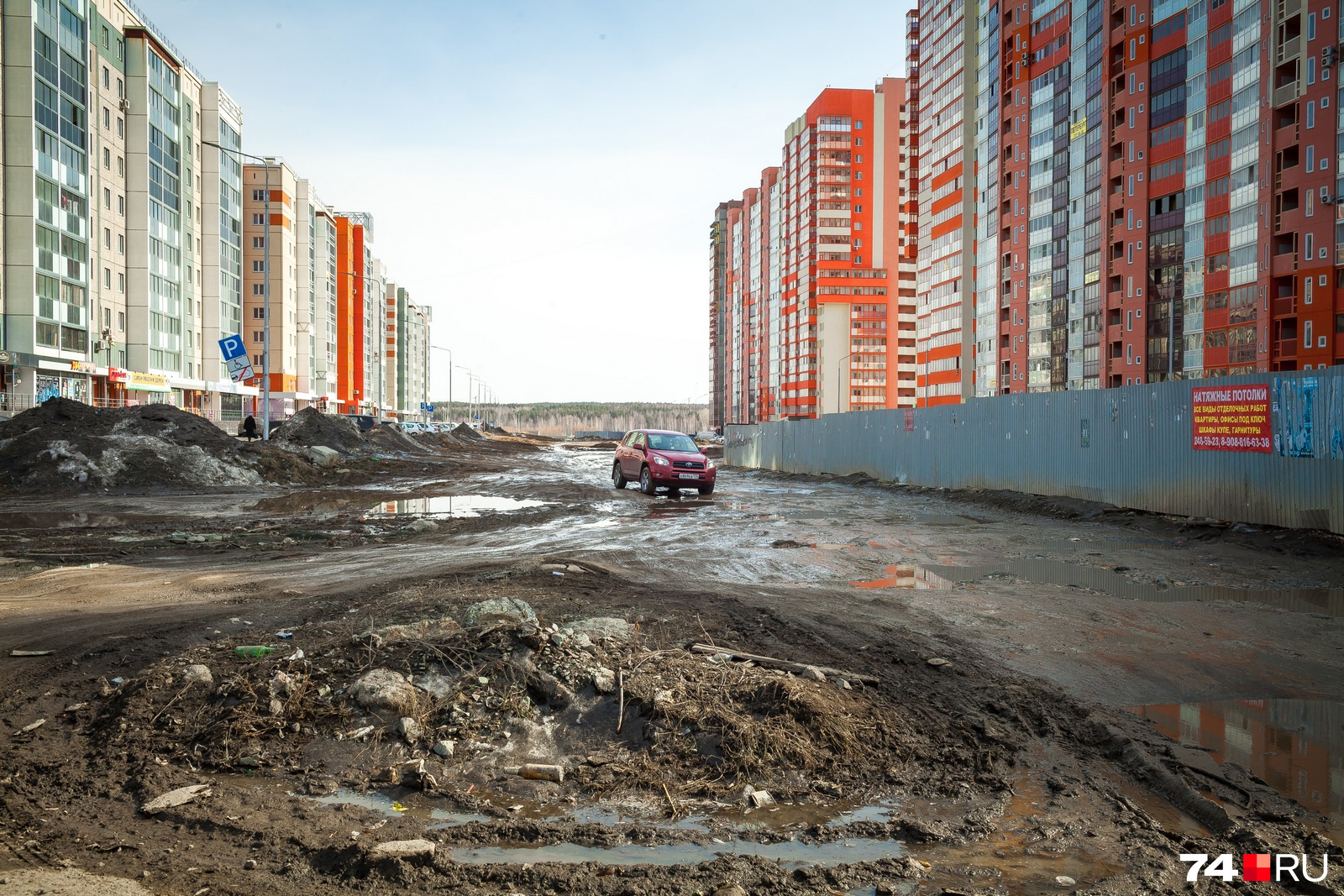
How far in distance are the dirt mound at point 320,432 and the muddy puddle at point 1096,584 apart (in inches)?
1415

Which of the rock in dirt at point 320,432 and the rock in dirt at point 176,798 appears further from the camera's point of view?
the rock in dirt at point 320,432

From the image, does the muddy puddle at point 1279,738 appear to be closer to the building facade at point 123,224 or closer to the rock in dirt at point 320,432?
the building facade at point 123,224

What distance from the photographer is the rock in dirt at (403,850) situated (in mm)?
3689

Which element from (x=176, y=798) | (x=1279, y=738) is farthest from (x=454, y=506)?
(x=1279, y=738)

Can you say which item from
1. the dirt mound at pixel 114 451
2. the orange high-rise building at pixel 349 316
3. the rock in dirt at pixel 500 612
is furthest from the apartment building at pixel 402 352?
the rock in dirt at pixel 500 612

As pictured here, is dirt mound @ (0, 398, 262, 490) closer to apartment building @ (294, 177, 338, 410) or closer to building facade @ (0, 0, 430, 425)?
building facade @ (0, 0, 430, 425)

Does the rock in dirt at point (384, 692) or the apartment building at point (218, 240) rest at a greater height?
the apartment building at point (218, 240)

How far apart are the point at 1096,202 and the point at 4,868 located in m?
75.9

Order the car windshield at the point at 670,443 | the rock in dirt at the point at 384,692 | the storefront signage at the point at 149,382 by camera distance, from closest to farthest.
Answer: the rock in dirt at the point at 384,692, the car windshield at the point at 670,443, the storefront signage at the point at 149,382

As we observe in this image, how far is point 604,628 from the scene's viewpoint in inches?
268

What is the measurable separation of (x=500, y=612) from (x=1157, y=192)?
68384 millimetres

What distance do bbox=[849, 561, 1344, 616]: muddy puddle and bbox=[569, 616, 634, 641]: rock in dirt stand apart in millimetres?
4302

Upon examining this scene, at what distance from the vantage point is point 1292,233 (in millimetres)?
50281

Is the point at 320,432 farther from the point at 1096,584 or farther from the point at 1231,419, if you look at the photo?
the point at 1096,584
